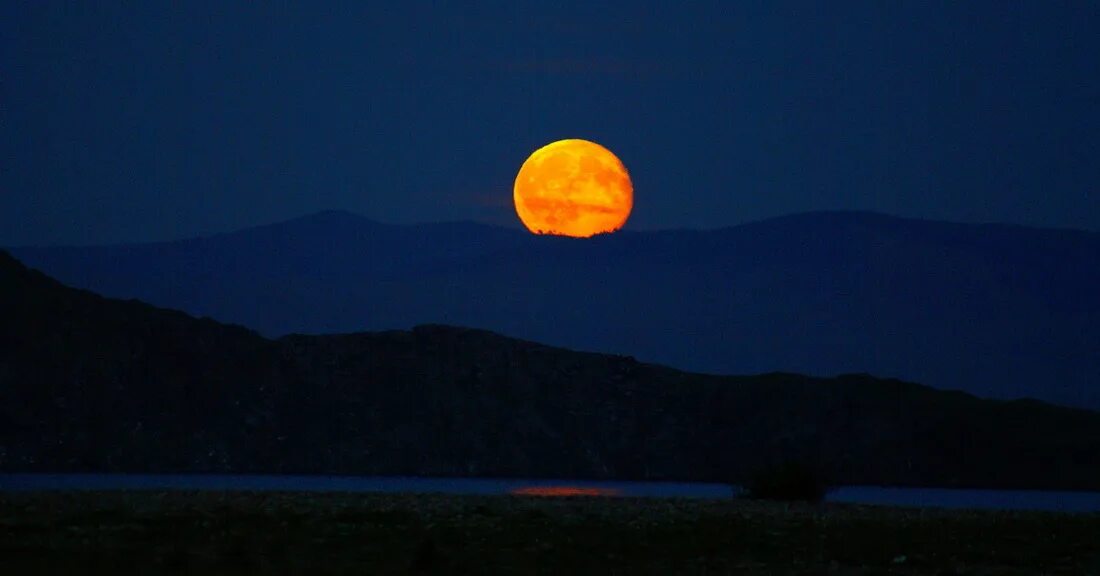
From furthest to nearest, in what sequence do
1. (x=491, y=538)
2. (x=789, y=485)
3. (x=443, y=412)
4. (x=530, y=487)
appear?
(x=443, y=412), (x=530, y=487), (x=789, y=485), (x=491, y=538)

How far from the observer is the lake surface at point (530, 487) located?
79.2 m

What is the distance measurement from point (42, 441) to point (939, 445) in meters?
64.7


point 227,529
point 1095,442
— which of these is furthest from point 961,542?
point 1095,442

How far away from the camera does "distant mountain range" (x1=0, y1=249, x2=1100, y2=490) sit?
369 feet

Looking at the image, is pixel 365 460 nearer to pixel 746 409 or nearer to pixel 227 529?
pixel 746 409

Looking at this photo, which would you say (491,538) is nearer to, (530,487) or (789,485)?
(789,485)

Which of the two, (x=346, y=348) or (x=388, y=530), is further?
(x=346, y=348)

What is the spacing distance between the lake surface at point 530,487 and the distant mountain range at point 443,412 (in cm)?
582

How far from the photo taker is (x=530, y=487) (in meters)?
93.4

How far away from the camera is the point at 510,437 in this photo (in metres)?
123

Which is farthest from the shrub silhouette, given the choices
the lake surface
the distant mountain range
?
the distant mountain range

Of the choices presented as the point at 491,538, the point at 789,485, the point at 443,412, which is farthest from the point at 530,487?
the point at 491,538

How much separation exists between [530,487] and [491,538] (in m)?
62.2

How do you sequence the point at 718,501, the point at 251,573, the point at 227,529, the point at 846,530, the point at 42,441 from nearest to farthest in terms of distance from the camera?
the point at 251,573
the point at 227,529
the point at 846,530
the point at 718,501
the point at 42,441
